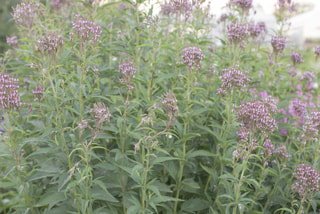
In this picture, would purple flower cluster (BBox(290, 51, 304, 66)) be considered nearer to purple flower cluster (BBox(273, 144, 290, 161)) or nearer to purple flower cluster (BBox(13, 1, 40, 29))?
purple flower cluster (BBox(273, 144, 290, 161))

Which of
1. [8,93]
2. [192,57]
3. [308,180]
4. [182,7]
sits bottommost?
[308,180]

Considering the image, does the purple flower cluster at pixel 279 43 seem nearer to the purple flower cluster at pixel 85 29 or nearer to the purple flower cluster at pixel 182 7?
the purple flower cluster at pixel 182 7

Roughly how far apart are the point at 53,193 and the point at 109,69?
4.87 feet

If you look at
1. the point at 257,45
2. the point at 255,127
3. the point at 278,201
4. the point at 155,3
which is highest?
the point at 155,3

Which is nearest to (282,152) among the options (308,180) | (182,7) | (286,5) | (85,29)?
(308,180)

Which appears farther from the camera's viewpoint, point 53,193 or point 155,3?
point 155,3

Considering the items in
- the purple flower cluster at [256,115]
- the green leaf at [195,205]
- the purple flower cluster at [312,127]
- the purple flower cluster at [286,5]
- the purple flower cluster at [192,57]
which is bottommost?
the green leaf at [195,205]

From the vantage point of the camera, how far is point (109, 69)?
11.4ft

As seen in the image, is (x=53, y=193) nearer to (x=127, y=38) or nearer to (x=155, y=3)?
(x=127, y=38)

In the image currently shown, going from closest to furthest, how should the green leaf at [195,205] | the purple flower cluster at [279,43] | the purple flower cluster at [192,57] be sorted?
the purple flower cluster at [192,57] → the green leaf at [195,205] → the purple flower cluster at [279,43]

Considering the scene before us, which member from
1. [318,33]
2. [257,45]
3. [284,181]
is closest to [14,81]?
[284,181]

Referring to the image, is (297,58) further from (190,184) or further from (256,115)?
(190,184)

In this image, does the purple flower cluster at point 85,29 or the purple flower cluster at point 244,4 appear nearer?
the purple flower cluster at point 85,29

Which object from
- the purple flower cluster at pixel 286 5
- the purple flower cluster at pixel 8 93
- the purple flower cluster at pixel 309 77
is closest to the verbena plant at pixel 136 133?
the purple flower cluster at pixel 8 93
